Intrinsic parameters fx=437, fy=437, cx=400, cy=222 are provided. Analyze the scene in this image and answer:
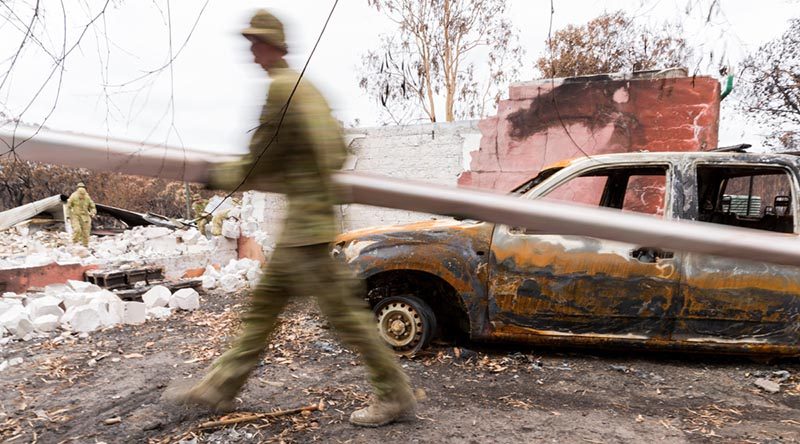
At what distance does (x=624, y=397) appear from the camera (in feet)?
9.45

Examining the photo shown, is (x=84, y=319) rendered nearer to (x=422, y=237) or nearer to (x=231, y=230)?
(x=422, y=237)

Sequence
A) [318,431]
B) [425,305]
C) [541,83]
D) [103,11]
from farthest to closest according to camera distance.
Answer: [541,83] < [425,305] < [318,431] < [103,11]

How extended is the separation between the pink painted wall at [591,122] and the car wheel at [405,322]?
3.37m

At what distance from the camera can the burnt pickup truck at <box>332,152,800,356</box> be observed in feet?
9.78

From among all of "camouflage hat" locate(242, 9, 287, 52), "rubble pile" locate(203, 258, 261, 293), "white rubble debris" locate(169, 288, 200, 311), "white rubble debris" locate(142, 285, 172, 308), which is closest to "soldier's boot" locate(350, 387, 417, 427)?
"camouflage hat" locate(242, 9, 287, 52)

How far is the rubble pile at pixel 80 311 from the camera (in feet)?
13.5

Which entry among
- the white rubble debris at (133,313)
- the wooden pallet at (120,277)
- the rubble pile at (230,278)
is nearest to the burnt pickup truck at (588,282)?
the white rubble debris at (133,313)

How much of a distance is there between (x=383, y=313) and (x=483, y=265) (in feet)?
2.97

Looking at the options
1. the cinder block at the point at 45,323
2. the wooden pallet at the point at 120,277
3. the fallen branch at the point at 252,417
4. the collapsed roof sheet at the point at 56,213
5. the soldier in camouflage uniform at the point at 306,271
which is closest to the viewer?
the soldier in camouflage uniform at the point at 306,271

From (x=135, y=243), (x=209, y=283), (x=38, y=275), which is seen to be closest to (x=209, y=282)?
(x=209, y=283)

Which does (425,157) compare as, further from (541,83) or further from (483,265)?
(483,265)

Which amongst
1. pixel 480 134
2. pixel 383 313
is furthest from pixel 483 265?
pixel 480 134

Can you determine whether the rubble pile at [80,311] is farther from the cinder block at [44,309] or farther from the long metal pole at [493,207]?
the long metal pole at [493,207]

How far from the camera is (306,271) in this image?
2062 millimetres
